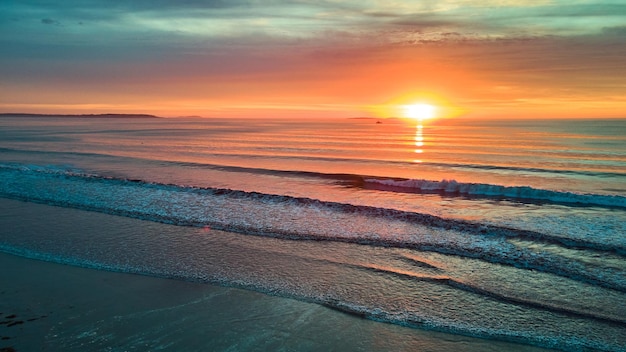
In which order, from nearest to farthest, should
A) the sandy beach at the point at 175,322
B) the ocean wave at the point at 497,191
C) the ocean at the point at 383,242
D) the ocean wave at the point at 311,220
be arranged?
the sandy beach at the point at 175,322
the ocean at the point at 383,242
the ocean wave at the point at 311,220
the ocean wave at the point at 497,191

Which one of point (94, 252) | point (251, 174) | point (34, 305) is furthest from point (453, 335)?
point (251, 174)

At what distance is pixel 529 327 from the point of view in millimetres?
6871

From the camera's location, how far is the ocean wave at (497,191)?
1803cm

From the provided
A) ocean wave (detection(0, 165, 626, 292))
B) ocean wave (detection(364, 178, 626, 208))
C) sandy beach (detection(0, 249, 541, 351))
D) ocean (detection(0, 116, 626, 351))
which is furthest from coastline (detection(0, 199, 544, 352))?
ocean wave (detection(364, 178, 626, 208))

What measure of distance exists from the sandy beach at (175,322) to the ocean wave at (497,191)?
14.8 meters

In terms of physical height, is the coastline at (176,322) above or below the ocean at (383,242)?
below

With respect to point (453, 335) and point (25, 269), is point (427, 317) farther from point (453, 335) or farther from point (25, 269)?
point (25, 269)

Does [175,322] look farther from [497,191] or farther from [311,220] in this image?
[497,191]

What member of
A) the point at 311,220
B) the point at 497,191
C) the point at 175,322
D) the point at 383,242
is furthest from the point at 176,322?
the point at 497,191

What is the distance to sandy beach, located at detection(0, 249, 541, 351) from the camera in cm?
624

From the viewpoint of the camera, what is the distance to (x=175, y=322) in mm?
6941

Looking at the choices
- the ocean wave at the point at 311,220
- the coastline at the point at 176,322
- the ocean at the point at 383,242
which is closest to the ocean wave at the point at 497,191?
the ocean at the point at 383,242

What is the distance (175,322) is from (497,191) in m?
17.9

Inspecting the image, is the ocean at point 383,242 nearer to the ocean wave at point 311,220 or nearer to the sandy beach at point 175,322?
the ocean wave at point 311,220
